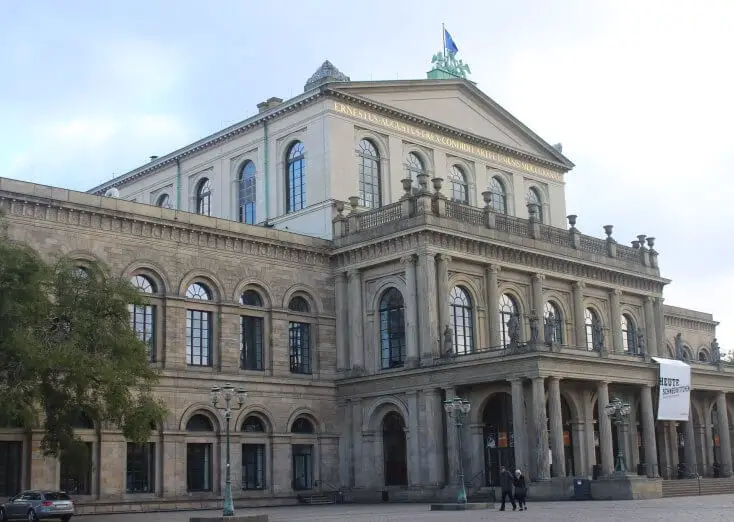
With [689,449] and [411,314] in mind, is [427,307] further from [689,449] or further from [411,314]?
[689,449]

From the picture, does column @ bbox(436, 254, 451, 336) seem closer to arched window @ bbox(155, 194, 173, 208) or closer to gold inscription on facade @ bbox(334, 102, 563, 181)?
gold inscription on facade @ bbox(334, 102, 563, 181)

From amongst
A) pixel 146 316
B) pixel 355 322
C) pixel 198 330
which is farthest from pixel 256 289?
pixel 146 316

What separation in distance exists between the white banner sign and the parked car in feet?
89.0

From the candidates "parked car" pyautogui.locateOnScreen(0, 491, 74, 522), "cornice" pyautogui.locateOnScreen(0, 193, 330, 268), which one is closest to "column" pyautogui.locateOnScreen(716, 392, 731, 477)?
"cornice" pyautogui.locateOnScreen(0, 193, 330, 268)

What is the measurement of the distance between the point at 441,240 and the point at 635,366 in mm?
10332

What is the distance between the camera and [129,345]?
32094 millimetres

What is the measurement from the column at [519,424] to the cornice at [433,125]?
668 inches

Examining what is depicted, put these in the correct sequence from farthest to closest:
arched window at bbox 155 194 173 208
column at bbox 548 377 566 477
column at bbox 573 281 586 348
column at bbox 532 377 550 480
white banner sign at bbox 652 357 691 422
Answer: arched window at bbox 155 194 173 208
column at bbox 573 281 586 348
white banner sign at bbox 652 357 691 422
column at bbox 548 377 566 477
column at bbox 532 377 550 480

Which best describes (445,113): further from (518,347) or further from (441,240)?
(518,347)

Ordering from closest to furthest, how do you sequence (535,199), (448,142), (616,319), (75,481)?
1. (75,481)
2. (616,319)
3. (448,142)
4. (535,199)

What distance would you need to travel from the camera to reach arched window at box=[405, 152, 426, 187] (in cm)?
5397

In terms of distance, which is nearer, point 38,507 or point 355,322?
point 38,507

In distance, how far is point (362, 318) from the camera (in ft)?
158

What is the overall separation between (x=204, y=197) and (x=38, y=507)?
26.9 metres
